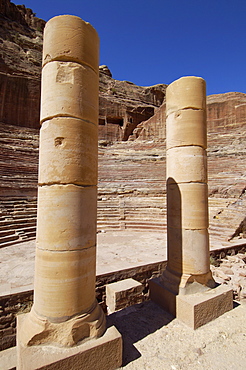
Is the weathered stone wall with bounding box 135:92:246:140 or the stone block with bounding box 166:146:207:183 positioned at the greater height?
the weathered stone wall with bounding box 135:92:246:140

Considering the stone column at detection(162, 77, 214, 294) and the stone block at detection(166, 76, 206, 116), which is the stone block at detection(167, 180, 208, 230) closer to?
the stone column at detection(162, 77, 214, 294)

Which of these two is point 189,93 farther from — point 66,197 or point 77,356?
point 77,356

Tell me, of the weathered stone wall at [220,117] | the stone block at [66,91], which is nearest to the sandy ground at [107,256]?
the stone block at [66,91]

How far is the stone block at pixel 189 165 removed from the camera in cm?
434

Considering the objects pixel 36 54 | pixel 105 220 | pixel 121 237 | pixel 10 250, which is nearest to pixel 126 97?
pixel 36 54

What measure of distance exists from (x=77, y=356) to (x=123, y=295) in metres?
2.84

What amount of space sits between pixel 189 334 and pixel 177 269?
1093mm

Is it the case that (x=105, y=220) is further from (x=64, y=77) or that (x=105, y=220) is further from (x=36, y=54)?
(x=36, y=54)

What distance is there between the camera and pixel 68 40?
290 cm

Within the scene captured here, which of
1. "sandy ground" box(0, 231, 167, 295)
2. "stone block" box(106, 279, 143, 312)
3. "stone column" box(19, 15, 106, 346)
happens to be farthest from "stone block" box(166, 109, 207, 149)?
"sandy ground" box(0, 231, 167, 295)

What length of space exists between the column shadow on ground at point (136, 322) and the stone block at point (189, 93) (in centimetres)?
388

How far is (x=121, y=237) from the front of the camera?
11453 mm

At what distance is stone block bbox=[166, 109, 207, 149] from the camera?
4410 mm

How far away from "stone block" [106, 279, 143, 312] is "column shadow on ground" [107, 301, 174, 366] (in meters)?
0.85
